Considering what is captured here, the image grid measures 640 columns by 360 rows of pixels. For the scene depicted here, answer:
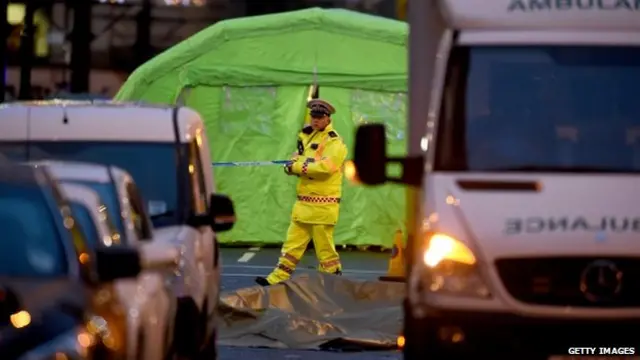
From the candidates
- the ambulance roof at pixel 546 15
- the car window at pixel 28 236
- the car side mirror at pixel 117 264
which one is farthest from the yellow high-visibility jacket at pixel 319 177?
the car side mirror at pixel 117 264

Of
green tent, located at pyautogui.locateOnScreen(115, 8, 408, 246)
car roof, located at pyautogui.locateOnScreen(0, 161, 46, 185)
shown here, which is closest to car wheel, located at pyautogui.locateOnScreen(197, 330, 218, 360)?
car roof, located at pyautogui.locateOnScreen(0, 161, 46, 185)

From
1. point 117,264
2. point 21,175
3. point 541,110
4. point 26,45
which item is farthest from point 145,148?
point 26,45

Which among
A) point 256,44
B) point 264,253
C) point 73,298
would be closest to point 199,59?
point 256,44

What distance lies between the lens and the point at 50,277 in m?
7.26

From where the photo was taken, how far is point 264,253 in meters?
21.5

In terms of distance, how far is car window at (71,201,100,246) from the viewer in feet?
26.3

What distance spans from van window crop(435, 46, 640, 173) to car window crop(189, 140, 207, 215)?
249 cm

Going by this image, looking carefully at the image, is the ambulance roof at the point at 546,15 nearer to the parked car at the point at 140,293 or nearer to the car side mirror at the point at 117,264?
the parked car at the point at 140,293

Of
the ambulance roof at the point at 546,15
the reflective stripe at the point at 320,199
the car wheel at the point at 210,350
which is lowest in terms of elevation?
the car wheel at the point at 210,350

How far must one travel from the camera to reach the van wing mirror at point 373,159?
875cm

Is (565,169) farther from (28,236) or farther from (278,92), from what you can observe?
(278,92)

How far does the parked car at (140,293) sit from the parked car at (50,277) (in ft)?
0.52

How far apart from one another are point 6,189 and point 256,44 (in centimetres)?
1429

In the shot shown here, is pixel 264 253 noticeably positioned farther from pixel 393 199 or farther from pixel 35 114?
pixel 35 114
